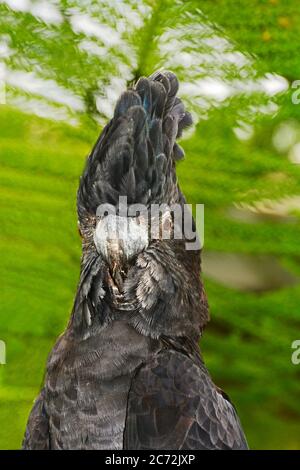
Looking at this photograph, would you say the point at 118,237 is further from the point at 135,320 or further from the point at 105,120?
the point at 105,120

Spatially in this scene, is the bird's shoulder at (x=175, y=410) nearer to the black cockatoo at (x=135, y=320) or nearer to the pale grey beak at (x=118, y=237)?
the black cockatoo at (x=135, y=320)

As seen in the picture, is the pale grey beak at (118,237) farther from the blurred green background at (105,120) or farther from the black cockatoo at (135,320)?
the blurred green background at (105,120)

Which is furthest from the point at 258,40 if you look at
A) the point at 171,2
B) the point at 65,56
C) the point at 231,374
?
the point at 231,374

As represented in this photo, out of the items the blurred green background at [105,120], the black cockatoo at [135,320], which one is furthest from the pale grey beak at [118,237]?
the blurred green background at [105,120]

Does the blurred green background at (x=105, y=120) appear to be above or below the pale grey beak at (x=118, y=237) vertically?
above

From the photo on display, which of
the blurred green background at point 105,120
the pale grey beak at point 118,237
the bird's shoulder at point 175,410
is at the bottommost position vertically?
the bird's shoulder at point 175,410

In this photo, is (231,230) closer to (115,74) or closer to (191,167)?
(191,167)

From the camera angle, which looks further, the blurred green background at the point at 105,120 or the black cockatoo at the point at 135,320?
the blurred green background at the point at 105,120
